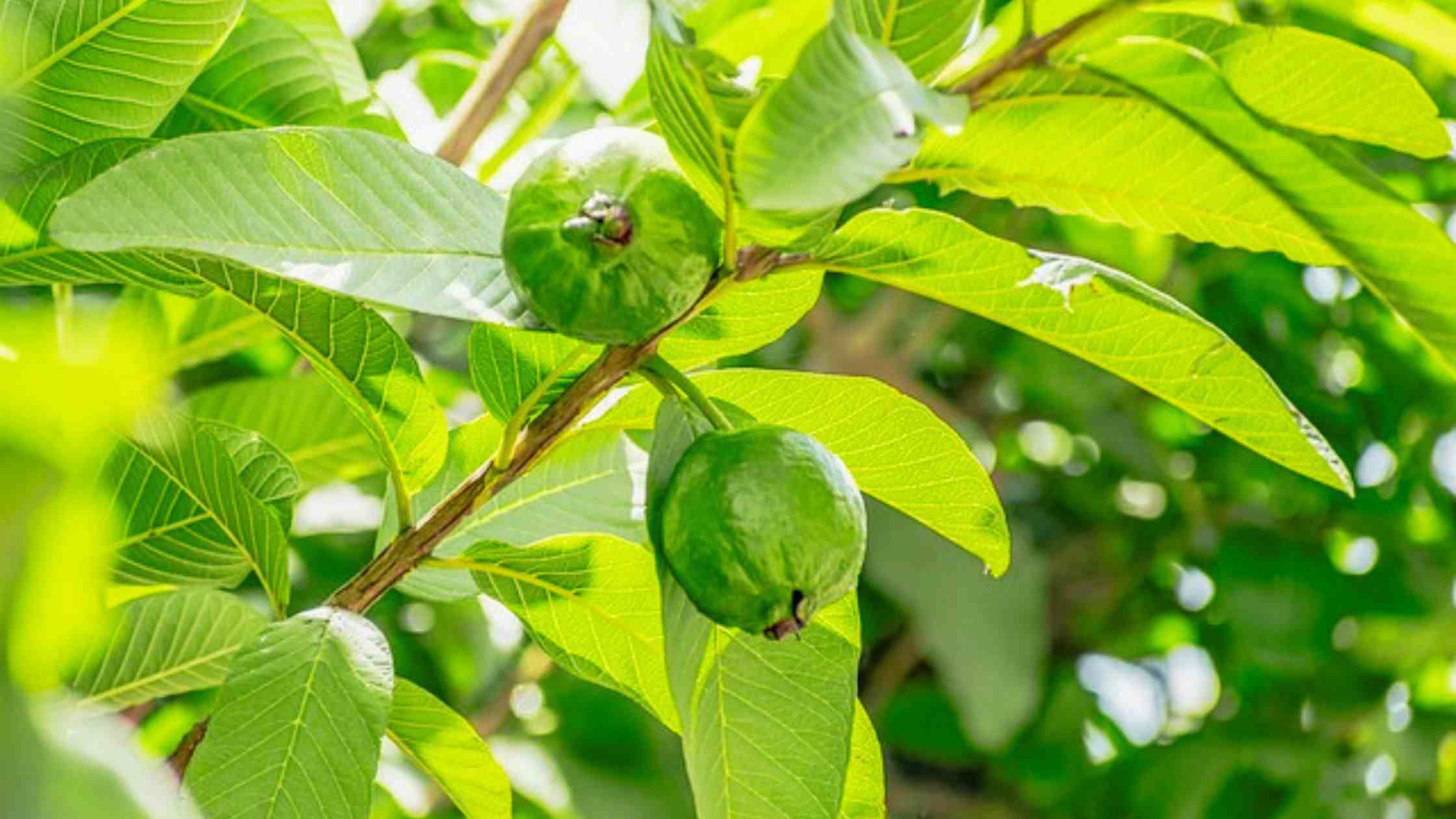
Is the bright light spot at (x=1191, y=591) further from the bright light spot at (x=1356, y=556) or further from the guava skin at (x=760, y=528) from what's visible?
the guava skin at (x=760, y=528)

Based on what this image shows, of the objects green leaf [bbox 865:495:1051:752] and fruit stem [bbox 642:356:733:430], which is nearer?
fruit stem [bbox 642:356:733:430]

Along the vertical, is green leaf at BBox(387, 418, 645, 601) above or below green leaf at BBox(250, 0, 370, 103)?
below

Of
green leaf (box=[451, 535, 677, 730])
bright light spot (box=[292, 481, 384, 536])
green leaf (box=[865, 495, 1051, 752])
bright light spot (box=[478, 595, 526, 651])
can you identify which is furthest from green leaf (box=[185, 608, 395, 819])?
green leaf (box=[865, 495, 1051, 752])

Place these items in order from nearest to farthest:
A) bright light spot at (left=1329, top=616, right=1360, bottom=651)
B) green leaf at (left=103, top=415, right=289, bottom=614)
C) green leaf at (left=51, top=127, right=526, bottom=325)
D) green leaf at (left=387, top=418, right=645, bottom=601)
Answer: green leaf at (left=51, top=127, right=526, bottom=325) → green leaf at (left=103, top=415, right=289, bottom=614) → green leaf at (left=387, top=418, right=645, bottom=601) → bright light spot at (left=1329, top=616, right=1360, bottom=651)

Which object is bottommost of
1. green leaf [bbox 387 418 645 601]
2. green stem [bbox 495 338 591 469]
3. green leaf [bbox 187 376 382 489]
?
green leaf [bbox 187 376 382 489]

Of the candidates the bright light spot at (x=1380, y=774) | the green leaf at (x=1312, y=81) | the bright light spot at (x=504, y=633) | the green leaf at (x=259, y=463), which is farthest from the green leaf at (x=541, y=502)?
the bright light spot at (x=1380, y=774)

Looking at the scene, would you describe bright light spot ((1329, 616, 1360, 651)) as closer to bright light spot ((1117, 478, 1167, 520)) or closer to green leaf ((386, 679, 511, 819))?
bright light spot ((1117, 478, 1167, 520))

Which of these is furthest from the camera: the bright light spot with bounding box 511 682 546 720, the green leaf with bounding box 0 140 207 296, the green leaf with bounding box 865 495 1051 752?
the green leaf with bounding box 865 495 1051 752

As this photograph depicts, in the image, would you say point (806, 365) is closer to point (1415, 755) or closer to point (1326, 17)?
point (1326, 17)
